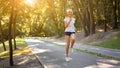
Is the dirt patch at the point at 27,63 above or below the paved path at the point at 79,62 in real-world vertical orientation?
below

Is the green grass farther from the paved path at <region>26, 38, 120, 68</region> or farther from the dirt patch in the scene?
the paved path at <region>26, 38, 120, 68</region>

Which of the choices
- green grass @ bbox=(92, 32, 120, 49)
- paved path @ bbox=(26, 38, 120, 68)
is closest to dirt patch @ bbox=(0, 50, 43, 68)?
Result: paved path @ bbox=(26, 38, 120, 68)

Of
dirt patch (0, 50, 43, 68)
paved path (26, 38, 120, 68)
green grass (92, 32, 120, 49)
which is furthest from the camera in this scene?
green grass (92, 32, 120, 49)

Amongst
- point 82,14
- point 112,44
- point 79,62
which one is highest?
point 82,14

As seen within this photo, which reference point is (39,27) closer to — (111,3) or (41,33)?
(41,33)

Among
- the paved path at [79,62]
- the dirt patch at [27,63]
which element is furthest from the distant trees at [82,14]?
the paved path at [79,62]

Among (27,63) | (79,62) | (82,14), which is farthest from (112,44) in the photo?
(82,14)

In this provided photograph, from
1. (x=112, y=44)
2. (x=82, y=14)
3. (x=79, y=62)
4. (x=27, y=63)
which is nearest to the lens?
(x=79, y=62)

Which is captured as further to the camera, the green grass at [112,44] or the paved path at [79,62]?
the green grass at [112,44]

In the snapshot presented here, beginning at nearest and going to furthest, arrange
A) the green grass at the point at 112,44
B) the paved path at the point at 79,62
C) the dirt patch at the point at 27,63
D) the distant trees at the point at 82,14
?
the paved path at the point at 79,62 < the dirt patch at the point at 27,63 < the green grass at the point at 112,44 < the distant trees at the point at 82,14

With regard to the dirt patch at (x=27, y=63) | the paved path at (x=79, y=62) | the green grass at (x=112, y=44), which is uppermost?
the paved path at (x=79, y=62)

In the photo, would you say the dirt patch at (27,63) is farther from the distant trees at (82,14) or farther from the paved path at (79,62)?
the distant trees at (82,14)

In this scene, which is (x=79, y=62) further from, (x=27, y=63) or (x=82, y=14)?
(x=82, y=14)

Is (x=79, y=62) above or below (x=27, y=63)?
above
